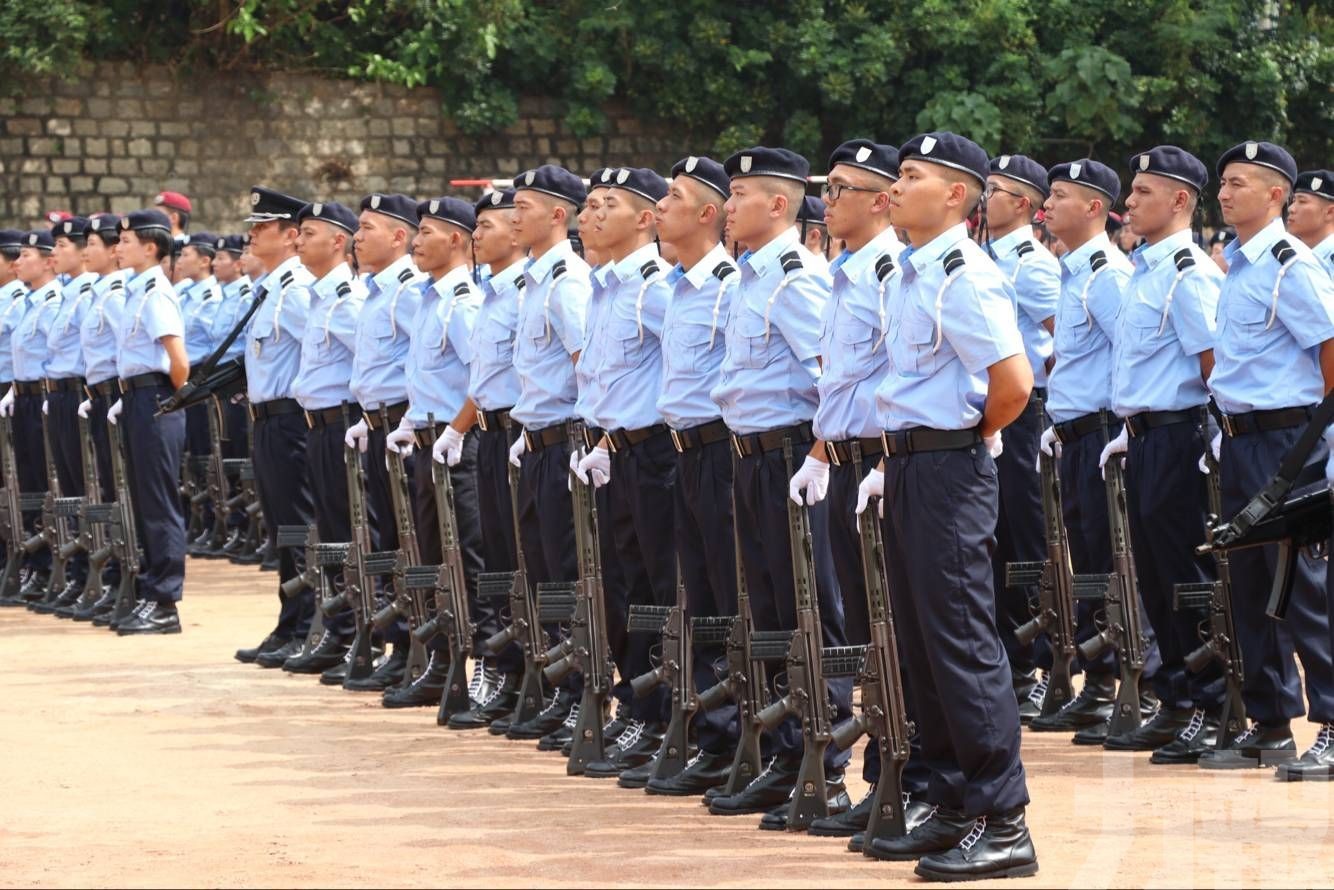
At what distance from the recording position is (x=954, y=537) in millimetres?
5883

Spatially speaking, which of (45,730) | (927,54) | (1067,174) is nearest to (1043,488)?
(1067,174)

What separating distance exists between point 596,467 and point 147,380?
15.7 ft

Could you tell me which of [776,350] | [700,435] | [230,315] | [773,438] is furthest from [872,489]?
[230,315]

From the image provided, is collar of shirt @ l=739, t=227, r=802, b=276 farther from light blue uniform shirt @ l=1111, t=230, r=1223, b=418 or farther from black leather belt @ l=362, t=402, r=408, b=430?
black leather belt @ l=362, t=402, r=408, b=430

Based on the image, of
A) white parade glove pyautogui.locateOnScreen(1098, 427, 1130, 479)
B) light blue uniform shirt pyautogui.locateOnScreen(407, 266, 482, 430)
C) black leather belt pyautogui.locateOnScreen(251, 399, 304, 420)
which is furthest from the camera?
black leather belt pyautogui.locateOnScreen(251, 399, 304, 420)

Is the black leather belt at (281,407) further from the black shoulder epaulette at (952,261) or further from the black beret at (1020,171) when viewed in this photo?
the black shoulder epaulette at (952,261)

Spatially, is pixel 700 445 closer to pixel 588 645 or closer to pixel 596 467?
pixel 596 467

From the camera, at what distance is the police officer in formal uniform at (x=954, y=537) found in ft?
19.2

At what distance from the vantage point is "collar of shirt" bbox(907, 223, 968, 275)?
608 centimetres

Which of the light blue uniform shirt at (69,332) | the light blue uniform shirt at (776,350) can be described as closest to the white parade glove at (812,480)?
the light blue uniform shirt at (776,350)

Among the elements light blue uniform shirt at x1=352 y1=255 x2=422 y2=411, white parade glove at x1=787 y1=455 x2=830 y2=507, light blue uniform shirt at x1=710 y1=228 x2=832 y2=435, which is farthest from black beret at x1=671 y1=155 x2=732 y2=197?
light blue uniform shirt at x1=352 y1=255 x2=422 y2=411

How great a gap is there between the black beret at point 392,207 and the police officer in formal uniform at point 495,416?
3.74 feet

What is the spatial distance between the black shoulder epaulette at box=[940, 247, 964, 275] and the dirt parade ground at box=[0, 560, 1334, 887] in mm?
1650

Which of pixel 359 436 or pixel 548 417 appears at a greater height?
pixel 548 417
